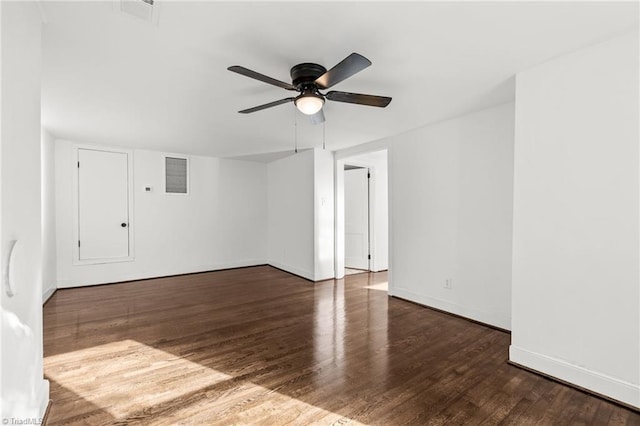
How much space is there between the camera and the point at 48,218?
4.22m

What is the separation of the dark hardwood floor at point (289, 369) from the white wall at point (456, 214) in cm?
32

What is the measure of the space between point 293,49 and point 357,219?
4.59 meters

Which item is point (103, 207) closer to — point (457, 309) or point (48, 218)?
point (48, 218)

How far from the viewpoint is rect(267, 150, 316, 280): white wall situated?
5.48m

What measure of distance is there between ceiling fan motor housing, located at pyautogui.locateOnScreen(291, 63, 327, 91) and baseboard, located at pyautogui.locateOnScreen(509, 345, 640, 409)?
265 cm

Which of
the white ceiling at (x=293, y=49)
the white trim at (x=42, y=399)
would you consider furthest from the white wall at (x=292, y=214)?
the white trim at (x=42, y=399)

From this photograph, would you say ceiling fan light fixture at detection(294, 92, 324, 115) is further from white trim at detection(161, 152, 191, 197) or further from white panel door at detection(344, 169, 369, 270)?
white trim at detection(161, 152, 191, 197)

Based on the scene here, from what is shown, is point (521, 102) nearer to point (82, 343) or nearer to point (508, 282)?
point (508, 282)

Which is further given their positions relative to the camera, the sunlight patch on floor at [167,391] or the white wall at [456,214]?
the white wall at [456,214]

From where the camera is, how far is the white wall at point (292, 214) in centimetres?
548

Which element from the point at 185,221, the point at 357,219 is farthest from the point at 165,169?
the point at 357,219

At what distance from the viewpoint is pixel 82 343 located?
281cm

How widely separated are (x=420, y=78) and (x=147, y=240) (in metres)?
5.23

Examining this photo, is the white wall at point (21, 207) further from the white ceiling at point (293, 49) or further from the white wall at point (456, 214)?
the white wall at point (456, 214)
